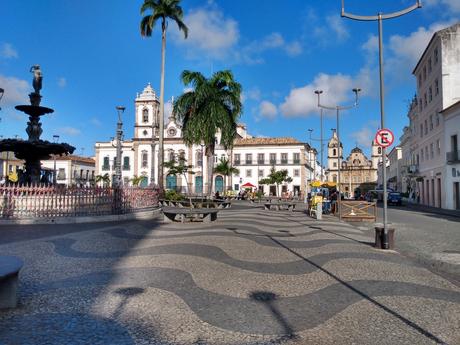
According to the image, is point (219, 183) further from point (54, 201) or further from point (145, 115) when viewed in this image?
point (54, 201)

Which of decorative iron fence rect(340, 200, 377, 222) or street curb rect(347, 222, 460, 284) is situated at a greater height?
decorative iron fence rect(340, 200, 377, 222)

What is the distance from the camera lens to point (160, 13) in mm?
25328

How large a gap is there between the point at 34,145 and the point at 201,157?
55.4 meters

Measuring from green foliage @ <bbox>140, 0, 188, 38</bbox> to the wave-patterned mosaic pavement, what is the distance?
20120 millimetres

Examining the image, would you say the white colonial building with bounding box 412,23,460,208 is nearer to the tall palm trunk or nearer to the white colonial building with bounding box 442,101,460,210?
the white colonial building with bounding box 442,101,460,210

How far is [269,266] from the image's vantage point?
7.36 m

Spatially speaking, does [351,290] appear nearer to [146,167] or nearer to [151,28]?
[151,28]

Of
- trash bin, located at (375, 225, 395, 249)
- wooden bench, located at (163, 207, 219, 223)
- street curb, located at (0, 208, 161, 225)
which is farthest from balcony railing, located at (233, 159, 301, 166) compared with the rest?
trash bin, located at (375, 225, 395, 249)

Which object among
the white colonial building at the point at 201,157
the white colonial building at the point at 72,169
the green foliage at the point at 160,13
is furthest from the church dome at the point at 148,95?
the green foliage at the point at 160,13

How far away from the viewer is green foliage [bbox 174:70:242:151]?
72.6 feet

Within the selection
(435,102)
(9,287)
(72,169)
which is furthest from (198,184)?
(9,287)

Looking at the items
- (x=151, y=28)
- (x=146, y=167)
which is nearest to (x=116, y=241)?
(x=151, y=28)

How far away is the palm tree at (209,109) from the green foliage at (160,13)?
527 cm

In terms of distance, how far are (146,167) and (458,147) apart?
184 ft
